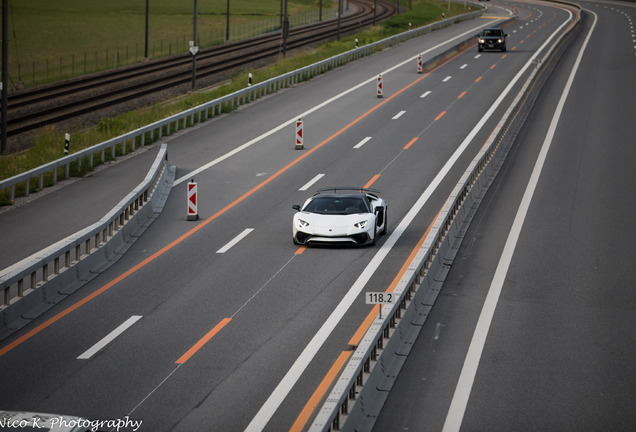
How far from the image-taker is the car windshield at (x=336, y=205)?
71.1ft

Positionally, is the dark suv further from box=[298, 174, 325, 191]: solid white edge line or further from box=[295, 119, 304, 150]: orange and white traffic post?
box=[298, 174, 325, 191]: solid white edge line

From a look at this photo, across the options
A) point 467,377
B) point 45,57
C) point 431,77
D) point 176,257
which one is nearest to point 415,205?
point 176,257

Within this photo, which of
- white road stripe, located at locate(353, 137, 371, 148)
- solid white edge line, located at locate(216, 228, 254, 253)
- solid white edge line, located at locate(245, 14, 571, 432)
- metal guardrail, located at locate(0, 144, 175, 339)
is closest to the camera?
solid white edge line, located at locate(245, 14, 571, 432)

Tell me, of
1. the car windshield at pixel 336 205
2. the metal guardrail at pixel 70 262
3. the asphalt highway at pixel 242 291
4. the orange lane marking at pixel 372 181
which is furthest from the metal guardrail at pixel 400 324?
the metal guardrail at pixel 70 262

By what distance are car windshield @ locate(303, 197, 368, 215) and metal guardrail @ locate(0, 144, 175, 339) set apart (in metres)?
4.34

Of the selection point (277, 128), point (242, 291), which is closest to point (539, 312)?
point (242, 291)

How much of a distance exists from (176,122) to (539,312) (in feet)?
78.8

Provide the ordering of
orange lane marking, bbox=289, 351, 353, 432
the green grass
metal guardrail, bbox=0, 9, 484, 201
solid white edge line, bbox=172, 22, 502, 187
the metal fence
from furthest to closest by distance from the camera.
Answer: the green grass → the metal fence → solid white edge line, bbox=172, 22, 502, 187 → metal guardrail, bbox=0, 9, 484, 201 → orange lane marking, bbox=289, 351, 353, 432

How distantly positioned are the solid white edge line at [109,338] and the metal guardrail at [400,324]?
4.24 metres

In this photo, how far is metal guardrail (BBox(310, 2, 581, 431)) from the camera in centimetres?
Result: 1102

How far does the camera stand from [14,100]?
52.2 m

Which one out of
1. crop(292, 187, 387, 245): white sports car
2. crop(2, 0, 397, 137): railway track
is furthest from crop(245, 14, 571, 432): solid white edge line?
crop(2, 0, 397, 137): railway track

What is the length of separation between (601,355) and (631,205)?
40.6 feet

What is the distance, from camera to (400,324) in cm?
1456
